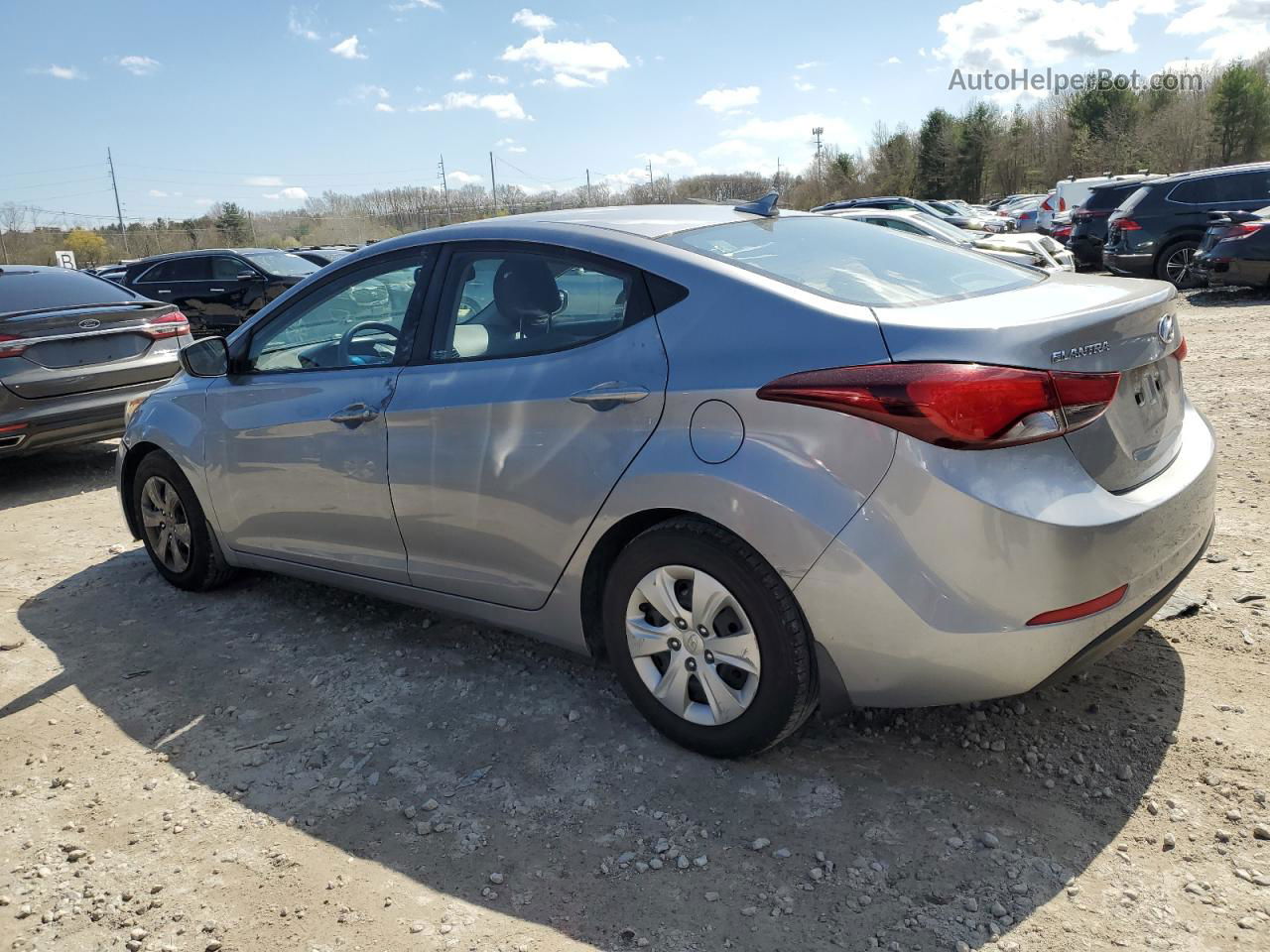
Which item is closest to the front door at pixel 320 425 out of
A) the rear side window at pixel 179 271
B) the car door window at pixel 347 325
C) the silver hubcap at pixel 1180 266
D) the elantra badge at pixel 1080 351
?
the car door window at pixel 347 325

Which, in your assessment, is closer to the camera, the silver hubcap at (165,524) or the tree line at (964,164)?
the silver hubcap at (165,524)

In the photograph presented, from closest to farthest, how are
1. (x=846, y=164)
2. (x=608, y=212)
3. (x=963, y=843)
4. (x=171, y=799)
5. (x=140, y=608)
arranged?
1. (x=963, y=843)
2. (x=171, y=799)
3. (x=608, y=212)
4. (x=140, y=608)
5. (x=846, y=164)

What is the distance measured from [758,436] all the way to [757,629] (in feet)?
1.74

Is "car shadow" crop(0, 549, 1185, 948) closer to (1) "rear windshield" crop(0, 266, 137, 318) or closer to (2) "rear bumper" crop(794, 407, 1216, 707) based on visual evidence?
(2) "rear bumper" crop(794, 407, 1216, 707)

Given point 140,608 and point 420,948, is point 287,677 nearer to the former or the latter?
point 140,608

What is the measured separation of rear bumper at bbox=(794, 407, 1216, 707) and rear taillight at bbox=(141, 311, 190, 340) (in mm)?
6747

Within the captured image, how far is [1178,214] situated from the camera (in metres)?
14.3

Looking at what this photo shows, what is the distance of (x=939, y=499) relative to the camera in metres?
2.37

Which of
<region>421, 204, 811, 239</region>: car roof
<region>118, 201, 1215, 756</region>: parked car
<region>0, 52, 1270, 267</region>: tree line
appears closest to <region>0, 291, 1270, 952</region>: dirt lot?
<region>118, 201, 1215, 756</region>: parked car

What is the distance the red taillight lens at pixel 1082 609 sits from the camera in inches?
95.0

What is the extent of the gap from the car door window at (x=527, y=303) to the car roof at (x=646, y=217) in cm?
17

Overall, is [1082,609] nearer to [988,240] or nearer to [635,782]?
[635,782]

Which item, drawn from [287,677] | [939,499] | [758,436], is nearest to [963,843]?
[939,499]

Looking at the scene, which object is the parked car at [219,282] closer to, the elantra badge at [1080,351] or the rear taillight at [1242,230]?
the rear taillight at [1242,230]
